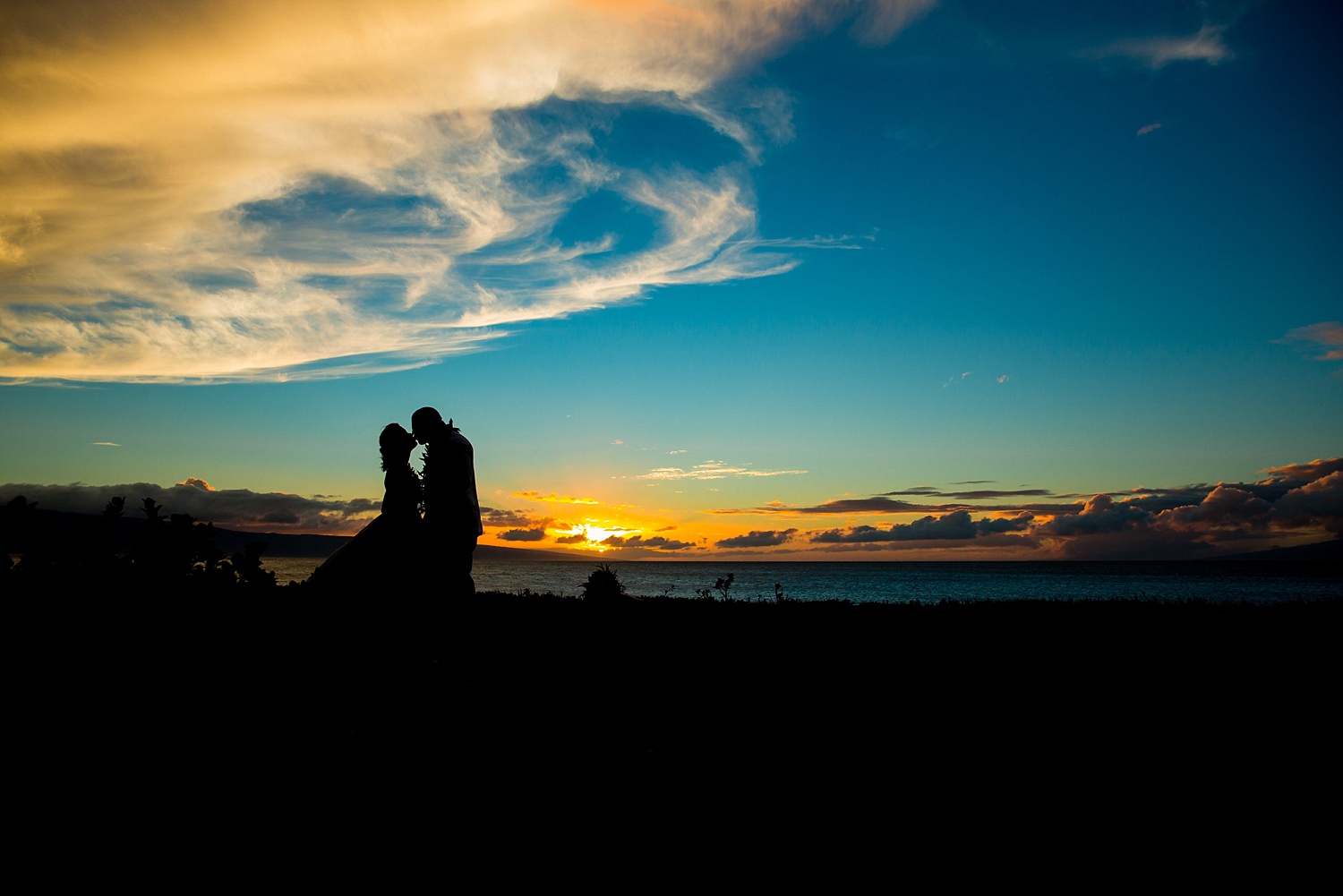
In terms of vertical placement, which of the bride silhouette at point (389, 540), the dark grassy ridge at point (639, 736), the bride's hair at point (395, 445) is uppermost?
the bride's hair at point (395, 445)

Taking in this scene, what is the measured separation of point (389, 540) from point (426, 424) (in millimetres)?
1474

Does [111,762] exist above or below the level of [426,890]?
above

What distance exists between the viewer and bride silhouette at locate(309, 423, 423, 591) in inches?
289

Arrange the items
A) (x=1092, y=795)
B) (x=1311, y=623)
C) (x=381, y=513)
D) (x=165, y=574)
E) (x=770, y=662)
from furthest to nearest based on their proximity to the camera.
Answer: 1. (x=1311, y=623)
2. (x=381, y=513)
3. (x=165, y=574)
4. (x=770, y=662)
5. (x=1092, y=795)

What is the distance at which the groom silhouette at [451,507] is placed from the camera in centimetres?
778

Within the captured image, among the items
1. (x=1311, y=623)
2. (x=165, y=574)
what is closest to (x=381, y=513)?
(x=165, y=574)

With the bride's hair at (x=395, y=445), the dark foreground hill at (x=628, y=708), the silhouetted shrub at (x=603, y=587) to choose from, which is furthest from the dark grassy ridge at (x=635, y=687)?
the silhouetted shrub at (x=603, y=587)

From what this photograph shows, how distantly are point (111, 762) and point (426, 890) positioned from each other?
2.08 meters

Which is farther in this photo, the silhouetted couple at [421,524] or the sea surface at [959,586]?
the sea surface at [959,586]

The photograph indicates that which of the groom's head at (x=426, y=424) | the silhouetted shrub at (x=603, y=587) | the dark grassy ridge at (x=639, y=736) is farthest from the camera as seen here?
the silhouetted shrub at (x=603, y=587)

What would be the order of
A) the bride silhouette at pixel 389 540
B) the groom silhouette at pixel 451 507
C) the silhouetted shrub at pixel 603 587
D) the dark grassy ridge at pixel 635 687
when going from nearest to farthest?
1. the dark grassy ridge at pixel 635 687
2. the bride silhouette at pixel 389 540
3. the groom silhouette at pixel 451 507
4. the silhouetted shrub at pixel 603 587

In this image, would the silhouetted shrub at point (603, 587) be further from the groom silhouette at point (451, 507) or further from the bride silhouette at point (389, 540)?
the bride silhouette at point (389, 540)

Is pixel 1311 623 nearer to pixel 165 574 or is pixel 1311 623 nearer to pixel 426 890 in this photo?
pixel 426 890

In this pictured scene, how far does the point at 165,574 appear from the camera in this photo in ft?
23.3
